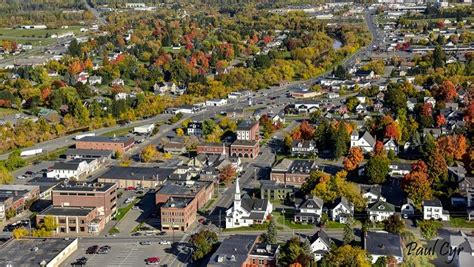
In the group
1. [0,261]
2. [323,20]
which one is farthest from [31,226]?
[323,20]

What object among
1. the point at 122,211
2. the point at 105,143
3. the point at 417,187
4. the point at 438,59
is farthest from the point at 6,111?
the point at 438,59

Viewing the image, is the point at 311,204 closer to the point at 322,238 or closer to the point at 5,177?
the point at 322,238

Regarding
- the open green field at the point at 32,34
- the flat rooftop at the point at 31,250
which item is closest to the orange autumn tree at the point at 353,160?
the flat rooftop at the point at 31,250

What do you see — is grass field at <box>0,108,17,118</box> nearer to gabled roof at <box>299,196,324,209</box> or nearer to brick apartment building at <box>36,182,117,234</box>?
brick apartment building at <box>36,182,117,234</box>

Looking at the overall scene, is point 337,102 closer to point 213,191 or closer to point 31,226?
point 213,191

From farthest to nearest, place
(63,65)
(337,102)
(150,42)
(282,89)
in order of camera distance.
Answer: (150,42), (63,65), (282,89), (337,102)

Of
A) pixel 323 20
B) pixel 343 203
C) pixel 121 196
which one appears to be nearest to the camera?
pixel 343 203
